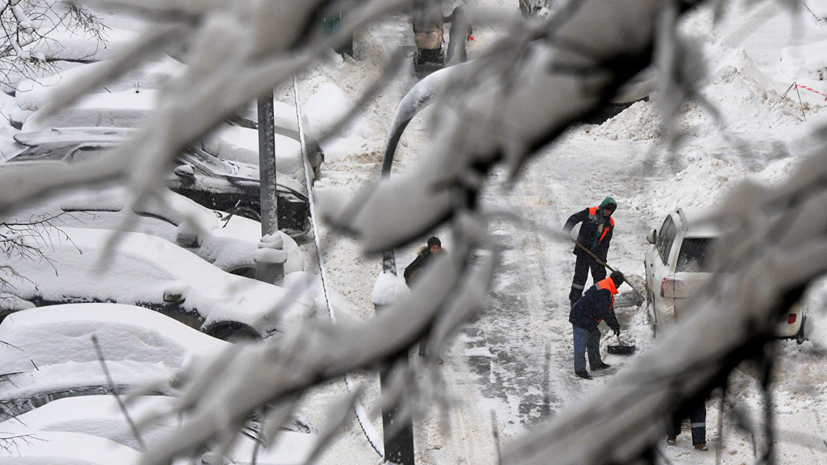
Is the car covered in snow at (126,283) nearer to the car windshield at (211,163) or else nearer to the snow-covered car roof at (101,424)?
the snow-covered car roof at (101,424)

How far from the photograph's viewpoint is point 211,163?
12.0 meters

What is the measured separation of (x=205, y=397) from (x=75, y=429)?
16.5 feet

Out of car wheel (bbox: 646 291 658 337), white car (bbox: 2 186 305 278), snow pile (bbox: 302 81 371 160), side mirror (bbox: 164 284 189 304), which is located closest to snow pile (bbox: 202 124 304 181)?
white car (bbox: 2 186 305 278)

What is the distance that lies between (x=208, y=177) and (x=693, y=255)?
593cm

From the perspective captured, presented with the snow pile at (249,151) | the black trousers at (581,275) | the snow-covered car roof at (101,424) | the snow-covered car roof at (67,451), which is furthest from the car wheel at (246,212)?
the snow-covered car roof at (67,451)

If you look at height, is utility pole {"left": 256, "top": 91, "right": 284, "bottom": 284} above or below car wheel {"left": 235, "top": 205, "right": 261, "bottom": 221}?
below

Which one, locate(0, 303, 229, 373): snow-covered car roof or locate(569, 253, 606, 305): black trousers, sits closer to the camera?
locate(0, 303, 229, 373): snow-covered car roof

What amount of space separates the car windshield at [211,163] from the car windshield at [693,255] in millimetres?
5727

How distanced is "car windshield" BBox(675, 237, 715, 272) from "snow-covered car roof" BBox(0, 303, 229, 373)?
15.1ft

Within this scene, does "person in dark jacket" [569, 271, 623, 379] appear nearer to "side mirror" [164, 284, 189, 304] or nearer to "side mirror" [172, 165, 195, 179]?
"side mirror" [164, 284, 189, 304]

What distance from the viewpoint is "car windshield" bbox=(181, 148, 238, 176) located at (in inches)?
467

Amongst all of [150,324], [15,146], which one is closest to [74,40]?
[15,146]

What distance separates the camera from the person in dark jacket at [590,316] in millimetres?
8562

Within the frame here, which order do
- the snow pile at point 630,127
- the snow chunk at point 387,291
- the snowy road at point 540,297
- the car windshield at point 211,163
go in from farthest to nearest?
the snow pile at point 630,127 < the car windshield at point 211,163 < the snowy road at point 540,297 < the snow chunk at point 387,291
